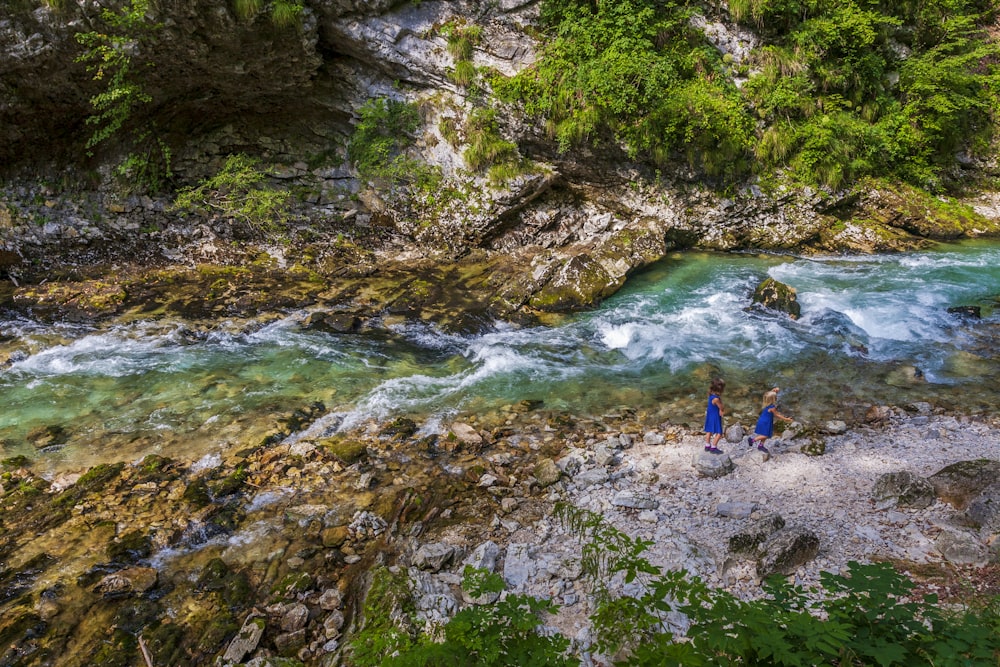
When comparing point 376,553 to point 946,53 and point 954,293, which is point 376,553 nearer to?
point 954,293

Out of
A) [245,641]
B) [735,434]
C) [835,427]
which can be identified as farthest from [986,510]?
[245,641]

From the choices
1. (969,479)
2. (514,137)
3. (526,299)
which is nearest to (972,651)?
(969,479)

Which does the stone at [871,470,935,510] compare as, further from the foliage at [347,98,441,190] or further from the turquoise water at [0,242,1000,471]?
the foliage at [347,98,441,190]

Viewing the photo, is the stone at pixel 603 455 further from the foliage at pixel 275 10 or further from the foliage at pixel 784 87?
the foliage at pixel 275 10

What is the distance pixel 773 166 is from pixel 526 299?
8.01m

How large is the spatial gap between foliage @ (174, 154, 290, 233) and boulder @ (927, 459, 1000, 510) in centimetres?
1385

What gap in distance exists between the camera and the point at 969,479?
4871 mm

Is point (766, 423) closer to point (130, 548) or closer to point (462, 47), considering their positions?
point (130, 548)

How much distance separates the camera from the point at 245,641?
13.9ft

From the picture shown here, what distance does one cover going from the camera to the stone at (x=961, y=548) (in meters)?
4.00

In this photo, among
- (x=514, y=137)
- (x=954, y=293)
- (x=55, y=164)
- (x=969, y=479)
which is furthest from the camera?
(x=514, y=137)

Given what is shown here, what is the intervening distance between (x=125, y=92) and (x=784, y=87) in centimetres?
1556

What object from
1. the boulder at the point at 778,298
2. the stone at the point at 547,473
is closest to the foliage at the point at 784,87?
the boulder at the point at 778,298

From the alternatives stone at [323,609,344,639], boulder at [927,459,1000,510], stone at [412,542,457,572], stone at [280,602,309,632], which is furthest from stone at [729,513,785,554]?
stone at [280,602,309,632]
